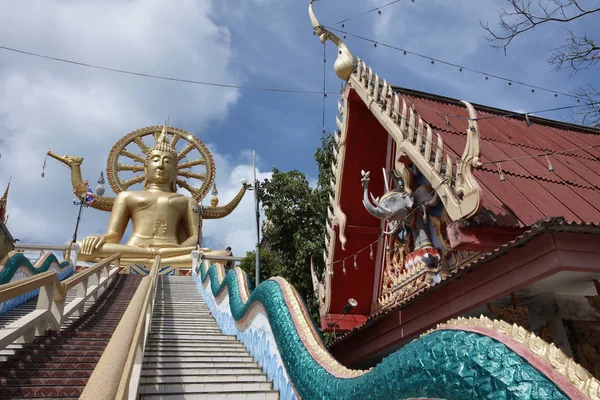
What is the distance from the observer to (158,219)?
21.0 meters

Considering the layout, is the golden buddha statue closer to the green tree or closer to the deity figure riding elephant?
the green tree

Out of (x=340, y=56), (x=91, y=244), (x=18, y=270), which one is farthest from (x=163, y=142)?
(x=340, y=56)

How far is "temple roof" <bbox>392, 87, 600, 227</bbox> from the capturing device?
17.9 feet

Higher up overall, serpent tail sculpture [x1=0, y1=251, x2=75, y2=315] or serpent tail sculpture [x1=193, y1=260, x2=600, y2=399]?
serpent tail sculpture [x1=0, y1=251, x2=75, y2=315]

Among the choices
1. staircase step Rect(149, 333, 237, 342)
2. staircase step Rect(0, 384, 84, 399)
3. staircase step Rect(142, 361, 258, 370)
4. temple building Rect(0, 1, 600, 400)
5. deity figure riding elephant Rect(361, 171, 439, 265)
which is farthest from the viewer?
deity figure riding elephant Rect(361, 171, 439, 265)

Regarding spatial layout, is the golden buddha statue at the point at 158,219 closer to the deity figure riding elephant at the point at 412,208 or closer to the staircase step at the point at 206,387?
the deity figure riding elephant at the point at 412,208

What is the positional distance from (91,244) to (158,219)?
3.42 m

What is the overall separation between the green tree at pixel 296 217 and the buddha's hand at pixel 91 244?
7126 mm

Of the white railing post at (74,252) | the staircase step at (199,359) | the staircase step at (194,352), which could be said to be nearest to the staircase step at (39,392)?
the staircase step at (199,359)

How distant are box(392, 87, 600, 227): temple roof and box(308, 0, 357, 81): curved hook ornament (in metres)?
1.08

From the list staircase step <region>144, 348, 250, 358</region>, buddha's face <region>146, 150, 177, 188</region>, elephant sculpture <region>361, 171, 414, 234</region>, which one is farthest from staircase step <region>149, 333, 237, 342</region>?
buddha's face <region>146, 150, 177, 188</region>

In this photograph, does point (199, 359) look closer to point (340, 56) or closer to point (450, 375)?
point (450, 375)

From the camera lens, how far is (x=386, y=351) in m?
5.91

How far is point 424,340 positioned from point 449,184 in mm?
3606
